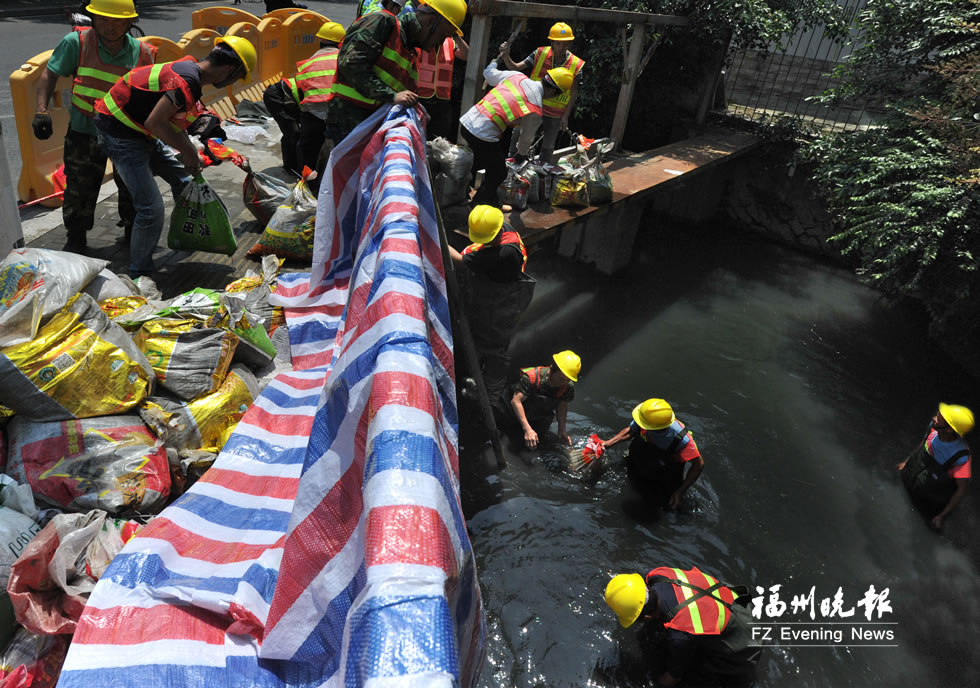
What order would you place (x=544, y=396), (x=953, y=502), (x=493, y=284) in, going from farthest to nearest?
(x=953, y=502)
(x=544, y=396)
(x=493, y=284)

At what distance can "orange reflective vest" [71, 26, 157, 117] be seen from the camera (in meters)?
4.02

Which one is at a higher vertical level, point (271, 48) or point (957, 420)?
point (271, 48)

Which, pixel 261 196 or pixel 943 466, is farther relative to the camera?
pixel 943 466

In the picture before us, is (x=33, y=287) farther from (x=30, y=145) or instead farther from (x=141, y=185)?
(x=30, y=145)

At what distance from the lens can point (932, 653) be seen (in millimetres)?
4898

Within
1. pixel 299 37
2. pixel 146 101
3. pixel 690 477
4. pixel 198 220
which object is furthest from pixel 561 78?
pixel 299 37

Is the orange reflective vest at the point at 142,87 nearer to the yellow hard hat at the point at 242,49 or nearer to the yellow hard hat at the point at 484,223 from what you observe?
the yellow hard hat at the point at 242,49

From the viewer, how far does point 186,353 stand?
9.45 ft

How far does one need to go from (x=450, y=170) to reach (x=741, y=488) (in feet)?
13.8

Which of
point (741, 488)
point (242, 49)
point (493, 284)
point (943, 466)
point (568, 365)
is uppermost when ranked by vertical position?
point (242, 49)

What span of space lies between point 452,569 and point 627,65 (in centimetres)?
919

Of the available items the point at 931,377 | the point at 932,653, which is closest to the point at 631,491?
the point at 932,653

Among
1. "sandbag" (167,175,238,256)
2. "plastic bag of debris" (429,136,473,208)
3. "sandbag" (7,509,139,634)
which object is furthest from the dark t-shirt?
"sandbag" (7,509,139,634)

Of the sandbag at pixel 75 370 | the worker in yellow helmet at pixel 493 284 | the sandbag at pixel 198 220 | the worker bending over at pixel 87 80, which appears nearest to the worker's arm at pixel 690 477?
the worker in yellow helmet at pixel 493 284
